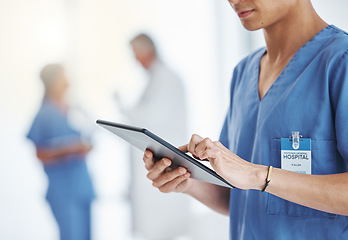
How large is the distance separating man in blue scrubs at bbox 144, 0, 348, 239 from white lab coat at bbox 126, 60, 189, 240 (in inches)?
74.0

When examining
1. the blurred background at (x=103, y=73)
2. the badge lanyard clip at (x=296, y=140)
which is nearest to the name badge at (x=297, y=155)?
the badge lanyard clip at (x=296, y=140)

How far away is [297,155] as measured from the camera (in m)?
0.83

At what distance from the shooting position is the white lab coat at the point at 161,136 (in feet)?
9.39

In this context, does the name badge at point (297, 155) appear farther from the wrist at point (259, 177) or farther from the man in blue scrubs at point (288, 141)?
the wrist at point (259, 177)

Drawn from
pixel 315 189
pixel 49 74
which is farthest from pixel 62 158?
pixel 315 189

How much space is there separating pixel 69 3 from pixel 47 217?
146 cm

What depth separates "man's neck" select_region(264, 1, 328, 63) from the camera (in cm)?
89

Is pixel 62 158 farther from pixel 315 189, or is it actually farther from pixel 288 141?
pixel 315 189

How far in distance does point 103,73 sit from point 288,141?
2.12 m

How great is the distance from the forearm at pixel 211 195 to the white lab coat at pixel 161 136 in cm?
178

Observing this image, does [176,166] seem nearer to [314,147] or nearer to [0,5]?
[314,147]

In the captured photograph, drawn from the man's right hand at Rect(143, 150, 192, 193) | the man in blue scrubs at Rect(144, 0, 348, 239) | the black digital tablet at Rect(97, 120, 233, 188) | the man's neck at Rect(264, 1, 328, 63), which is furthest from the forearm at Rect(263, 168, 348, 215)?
the man's neck at Rect(264, 1, 328, 63)

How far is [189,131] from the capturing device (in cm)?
308

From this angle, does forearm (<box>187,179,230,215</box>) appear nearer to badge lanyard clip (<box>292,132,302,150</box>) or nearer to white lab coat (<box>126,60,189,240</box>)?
badge lanyard clip (<box>292,132,302,150</box>)
